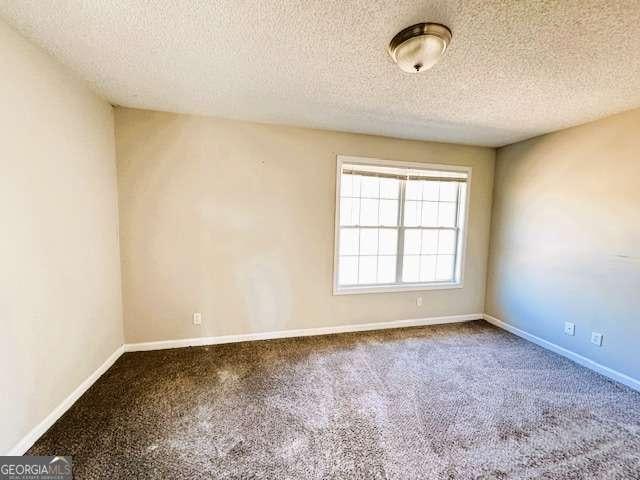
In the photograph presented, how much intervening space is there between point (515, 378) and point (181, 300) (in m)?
3.35

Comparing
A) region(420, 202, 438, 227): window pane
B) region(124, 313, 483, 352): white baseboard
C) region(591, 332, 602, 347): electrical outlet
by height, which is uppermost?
region(420, 202, 438, 227): window pane

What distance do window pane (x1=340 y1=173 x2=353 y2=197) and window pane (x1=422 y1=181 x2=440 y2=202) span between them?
3.42 feet

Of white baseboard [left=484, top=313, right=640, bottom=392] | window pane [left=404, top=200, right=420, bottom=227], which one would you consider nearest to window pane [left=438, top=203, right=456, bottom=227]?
window pane [left=404, top=200, right=420, bottom=227]

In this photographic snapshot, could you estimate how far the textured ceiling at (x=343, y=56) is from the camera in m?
1.32

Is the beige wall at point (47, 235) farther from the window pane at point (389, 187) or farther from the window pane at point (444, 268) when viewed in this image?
the window pane at point (444, 268)

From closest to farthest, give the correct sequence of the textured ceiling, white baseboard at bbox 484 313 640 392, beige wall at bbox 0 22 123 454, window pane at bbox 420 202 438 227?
the textured ceiling
beige wall at bbox 0 22 123 454
white baseboard at bbox 484 313 640 392
window pane at bbox 420 202 438 227

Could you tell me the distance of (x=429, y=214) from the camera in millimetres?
3625

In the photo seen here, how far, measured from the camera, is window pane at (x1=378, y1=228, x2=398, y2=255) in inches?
137

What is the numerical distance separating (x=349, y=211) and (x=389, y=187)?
63 centimetres

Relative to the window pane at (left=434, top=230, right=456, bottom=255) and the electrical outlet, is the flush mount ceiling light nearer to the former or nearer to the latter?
the window pane at (left=434, top=230, right=456, bottom=255)

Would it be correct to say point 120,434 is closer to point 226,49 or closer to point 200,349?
point 200,349

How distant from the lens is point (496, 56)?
1.65 meters

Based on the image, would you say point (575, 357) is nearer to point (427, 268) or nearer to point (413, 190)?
point (427, 268)

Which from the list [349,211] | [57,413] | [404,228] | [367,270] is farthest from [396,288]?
[57,413]
